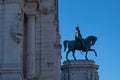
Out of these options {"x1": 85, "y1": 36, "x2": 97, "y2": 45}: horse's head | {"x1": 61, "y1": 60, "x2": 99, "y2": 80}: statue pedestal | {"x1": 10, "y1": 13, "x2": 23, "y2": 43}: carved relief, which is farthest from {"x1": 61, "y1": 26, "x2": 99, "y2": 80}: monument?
{"x1": 10, "y1": 13, "x2": 23, "y2": 43}: carved relief

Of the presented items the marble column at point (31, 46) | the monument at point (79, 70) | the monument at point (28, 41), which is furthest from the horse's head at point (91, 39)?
the marble column at point (31, 46)

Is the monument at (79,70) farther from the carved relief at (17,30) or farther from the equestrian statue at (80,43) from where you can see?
the carved relief at (17,30)

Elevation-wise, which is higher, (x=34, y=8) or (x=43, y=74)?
(x=34, y=8)

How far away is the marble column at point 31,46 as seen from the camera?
48503 millimetres

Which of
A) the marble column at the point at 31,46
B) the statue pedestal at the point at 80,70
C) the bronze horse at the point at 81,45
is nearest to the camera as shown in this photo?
the marble column at the point at 31,46

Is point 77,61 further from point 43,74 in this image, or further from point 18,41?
point 18,41

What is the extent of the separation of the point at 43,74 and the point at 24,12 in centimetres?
590

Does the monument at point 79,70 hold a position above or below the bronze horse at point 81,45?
below

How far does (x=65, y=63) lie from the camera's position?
212 feet

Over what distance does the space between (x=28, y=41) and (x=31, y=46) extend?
0.60 m

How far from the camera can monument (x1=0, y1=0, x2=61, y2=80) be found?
45062 mm

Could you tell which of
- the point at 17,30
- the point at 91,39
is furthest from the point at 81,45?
the point at 17,30

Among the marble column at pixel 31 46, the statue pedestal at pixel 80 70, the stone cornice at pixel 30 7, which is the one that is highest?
the stone cornice at pixel 30 7

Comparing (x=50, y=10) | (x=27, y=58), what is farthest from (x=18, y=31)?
(x=50, y=10)
